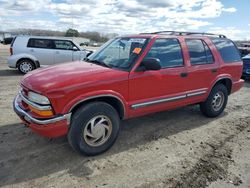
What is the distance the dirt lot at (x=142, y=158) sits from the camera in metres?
3.47

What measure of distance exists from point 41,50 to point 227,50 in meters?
8.42

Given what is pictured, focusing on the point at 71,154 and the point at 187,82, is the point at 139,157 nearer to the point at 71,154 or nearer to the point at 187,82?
the point at 71,154

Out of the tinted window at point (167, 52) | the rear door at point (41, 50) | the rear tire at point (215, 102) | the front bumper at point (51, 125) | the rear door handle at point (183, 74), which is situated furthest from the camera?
the rear door at point (41, 50)

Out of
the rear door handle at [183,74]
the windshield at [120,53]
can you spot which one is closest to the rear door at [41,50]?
the windshield at [120,53]

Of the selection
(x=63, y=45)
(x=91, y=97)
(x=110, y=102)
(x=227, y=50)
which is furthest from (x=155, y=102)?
(x=63, y=45)

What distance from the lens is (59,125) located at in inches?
143

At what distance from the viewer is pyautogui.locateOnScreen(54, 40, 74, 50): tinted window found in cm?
1210

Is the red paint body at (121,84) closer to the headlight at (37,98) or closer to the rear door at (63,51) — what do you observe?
the headlight at (37,98)

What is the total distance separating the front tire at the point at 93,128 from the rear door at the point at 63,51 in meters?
8.56

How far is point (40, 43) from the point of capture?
1190 centimetres

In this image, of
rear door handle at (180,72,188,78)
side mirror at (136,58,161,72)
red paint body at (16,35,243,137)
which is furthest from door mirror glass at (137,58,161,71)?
rear door handle at (180,72,188,78)

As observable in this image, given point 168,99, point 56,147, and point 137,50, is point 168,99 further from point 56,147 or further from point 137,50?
point 56,147

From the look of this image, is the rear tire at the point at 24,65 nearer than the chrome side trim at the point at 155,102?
No

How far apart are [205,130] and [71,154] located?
2.75 m
